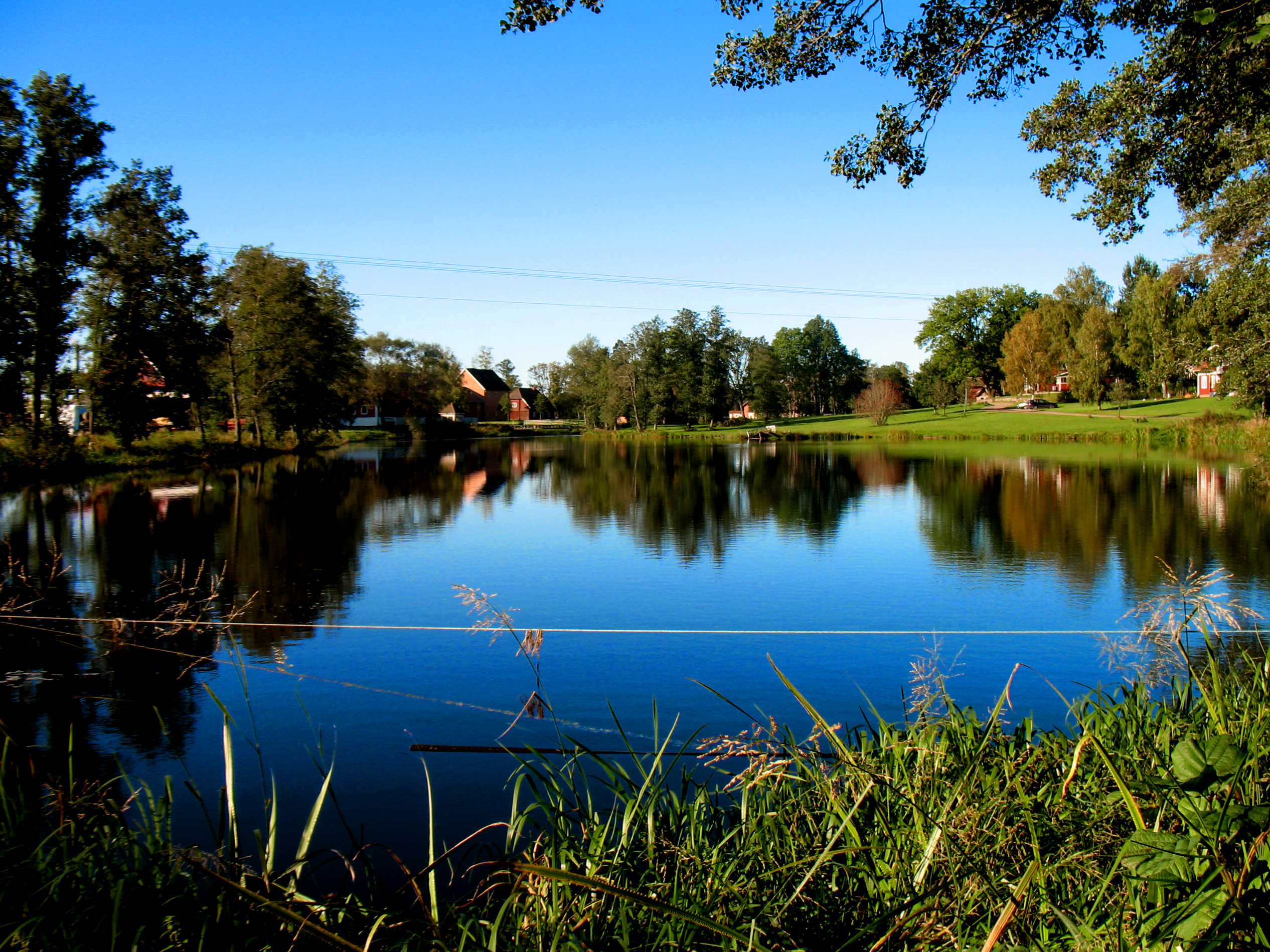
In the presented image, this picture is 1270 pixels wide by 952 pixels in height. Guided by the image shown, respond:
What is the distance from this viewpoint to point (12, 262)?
97.6 feet

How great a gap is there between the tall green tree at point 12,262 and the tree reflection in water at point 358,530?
11.4ft

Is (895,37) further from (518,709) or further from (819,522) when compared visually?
(819,522)

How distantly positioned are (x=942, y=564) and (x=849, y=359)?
3808 inches

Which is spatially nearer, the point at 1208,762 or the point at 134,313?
the point at 1208,762

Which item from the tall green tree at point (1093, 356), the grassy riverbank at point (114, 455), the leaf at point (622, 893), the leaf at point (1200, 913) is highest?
the tall green tree at point (1093, 356)

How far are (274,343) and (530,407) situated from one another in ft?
227

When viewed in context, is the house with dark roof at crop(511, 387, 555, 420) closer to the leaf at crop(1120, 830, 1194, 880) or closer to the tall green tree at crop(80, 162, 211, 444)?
the tall green tree at crop(80, 162, 211, 444)

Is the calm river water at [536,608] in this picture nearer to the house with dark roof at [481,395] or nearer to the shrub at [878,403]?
the shrub at [878,403]

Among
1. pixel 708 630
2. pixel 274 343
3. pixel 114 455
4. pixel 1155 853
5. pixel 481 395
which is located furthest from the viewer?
pixel 481 395

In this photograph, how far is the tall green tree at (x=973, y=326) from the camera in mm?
88812

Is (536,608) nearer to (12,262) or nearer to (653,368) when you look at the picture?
(12,262)

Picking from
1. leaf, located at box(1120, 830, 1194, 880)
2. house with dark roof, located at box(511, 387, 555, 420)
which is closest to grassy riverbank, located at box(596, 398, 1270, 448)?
house with dark roof, located at box(511, 387, 555, 420)

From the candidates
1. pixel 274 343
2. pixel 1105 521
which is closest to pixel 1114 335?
pixel 1105 521

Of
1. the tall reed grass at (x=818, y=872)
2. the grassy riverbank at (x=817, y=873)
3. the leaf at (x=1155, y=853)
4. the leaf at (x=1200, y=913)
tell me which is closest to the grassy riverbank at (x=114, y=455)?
the grassy riverbank at (x=817, y=873)
